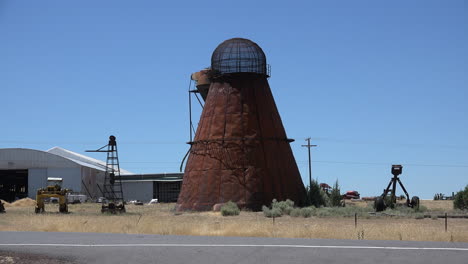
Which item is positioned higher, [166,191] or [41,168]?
[41,168]

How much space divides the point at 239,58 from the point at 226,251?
35.8 meters

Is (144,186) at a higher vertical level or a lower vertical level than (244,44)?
lower

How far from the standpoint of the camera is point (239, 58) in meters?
48.4

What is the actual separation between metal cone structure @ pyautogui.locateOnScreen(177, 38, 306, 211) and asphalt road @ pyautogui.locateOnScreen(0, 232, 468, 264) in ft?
93.8

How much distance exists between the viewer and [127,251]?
558 inches

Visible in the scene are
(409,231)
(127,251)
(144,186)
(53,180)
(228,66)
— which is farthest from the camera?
(144,186)

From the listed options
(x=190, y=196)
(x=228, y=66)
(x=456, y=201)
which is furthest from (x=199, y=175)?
(x=456, y=201)

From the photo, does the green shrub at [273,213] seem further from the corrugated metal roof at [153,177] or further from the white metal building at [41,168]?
the corrugated metal roof at [153,177]

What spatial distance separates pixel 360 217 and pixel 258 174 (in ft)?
33.3

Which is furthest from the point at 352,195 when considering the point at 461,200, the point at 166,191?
the point at 461,200

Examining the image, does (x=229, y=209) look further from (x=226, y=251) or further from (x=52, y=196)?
(x=226, y=251)

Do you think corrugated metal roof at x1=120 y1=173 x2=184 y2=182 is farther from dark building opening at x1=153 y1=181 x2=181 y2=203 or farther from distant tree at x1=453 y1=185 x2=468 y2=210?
distant tree at x1=453 y1=185 x2=468 y2=210

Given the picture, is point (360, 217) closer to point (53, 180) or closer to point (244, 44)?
point (244, 44)

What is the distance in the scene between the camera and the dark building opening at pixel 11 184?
88350 mm
